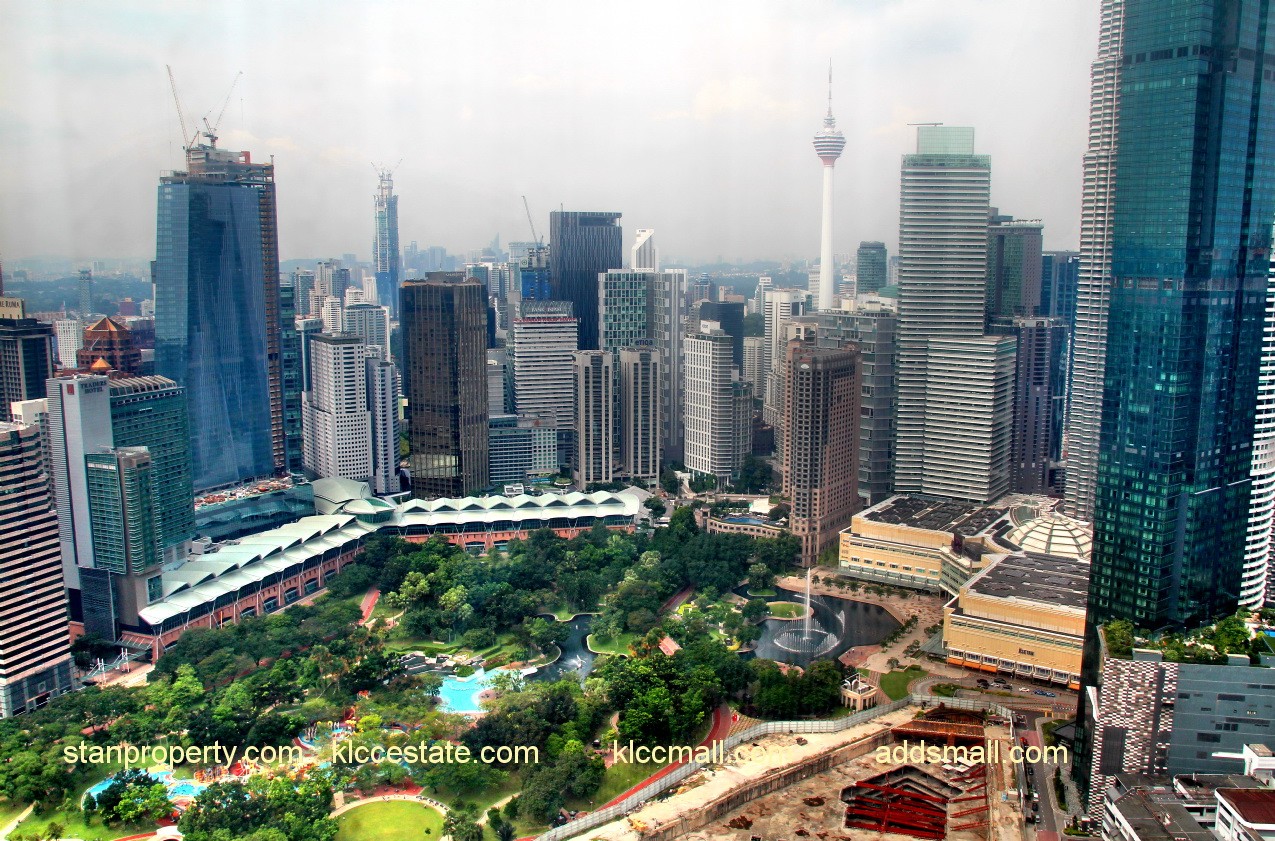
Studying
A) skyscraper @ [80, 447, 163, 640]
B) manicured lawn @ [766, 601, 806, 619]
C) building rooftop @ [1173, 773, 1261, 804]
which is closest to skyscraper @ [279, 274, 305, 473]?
skyscraper @ [80, 447, 163, 640]

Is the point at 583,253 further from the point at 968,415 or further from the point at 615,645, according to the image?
the point at 615,645

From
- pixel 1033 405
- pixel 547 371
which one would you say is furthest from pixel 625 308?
pixel 1033 405

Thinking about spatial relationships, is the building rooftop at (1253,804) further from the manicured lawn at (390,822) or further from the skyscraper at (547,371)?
the skyscraper at (547,371)

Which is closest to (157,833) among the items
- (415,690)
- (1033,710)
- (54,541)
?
(415,690)

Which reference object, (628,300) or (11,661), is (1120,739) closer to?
(11,661)

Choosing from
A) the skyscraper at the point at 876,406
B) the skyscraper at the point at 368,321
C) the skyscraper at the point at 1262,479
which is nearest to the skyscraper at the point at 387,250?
the skyscraper at the point at 368,321
